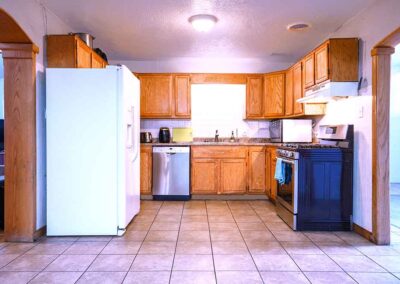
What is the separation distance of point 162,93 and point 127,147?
2.18 metres

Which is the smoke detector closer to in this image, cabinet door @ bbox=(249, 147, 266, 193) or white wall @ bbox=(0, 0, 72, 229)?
cabinet door @ bbox=(249, 147, 266, 193)

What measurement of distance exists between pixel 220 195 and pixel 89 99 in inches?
109

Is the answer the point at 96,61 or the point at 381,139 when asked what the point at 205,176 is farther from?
the point at 381,139

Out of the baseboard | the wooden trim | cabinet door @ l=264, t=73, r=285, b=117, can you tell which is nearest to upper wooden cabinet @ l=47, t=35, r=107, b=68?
the baseboard

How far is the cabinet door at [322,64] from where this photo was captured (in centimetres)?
344

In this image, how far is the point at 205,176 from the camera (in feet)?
16.4

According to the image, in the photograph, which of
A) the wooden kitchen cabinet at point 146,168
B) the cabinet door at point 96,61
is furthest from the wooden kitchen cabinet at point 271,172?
the cabinet door at point 96,61

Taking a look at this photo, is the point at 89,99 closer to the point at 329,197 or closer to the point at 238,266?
the point at 238,266

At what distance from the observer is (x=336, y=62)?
11.0 feet

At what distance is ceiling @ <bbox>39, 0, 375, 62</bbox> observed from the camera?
3.17m

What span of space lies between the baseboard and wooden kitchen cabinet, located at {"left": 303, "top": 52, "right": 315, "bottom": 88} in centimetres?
343

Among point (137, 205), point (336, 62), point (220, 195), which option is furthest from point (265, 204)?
point (336, 62)

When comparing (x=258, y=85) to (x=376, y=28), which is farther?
(x=258, y=85)

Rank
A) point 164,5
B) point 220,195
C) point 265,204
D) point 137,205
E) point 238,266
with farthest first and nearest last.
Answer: point 220,195
point 265,204
point 137,205
point 164,5
point 238,266
